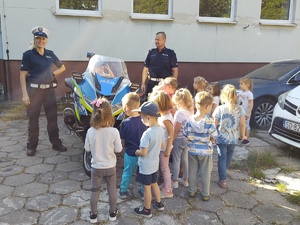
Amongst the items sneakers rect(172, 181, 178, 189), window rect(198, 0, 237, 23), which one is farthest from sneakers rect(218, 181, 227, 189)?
window rect(198, 0, 237, 23)

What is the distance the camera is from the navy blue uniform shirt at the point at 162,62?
5.47 metres

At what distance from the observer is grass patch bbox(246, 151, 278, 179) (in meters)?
4.35

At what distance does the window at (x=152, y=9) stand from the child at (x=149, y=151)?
6565 mm

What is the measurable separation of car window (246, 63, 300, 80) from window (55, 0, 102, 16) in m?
4.72

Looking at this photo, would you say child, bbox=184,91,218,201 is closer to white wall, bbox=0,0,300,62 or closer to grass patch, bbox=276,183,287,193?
grass patch, bbox=276,183,287,193

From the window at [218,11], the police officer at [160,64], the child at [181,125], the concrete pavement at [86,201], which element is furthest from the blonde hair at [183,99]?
the window at [218,11]

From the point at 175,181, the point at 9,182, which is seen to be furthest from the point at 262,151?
the point at 9,182

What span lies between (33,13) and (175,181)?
6516 mm

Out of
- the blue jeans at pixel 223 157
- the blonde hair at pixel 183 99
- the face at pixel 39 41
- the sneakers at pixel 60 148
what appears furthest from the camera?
the sneakers at pixel 60 148

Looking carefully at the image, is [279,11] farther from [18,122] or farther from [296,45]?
[18,122]

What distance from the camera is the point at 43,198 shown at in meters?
3.33

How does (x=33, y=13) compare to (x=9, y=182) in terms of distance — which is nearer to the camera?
(x=9, y=182)

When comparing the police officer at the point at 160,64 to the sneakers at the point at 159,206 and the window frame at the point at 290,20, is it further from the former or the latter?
the window frame at the point at 290,20

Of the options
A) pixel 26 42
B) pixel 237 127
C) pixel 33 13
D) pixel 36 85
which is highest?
pixel 33 13
